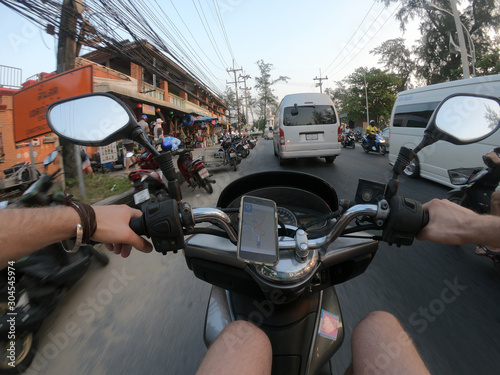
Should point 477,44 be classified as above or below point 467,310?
above

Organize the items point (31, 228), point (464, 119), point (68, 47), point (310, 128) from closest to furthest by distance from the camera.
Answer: point (31, 228), point (464, 119), point (68, 47), point (310, 128)

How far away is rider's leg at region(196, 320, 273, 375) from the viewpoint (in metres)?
0.75

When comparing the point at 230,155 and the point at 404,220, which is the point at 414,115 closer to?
the point at 230,155

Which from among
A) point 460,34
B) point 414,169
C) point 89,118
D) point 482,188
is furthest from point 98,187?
point 460,34

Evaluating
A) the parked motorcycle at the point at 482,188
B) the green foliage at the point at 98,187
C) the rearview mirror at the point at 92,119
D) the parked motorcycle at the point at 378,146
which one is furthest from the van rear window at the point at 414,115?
the green foliage at the point at 98,187

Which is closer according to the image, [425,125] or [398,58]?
[425,125]

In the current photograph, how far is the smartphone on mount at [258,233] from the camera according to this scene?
714mm

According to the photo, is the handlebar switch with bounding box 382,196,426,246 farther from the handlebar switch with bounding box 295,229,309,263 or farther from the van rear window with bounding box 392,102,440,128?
the van rear window with bounding box 392,102,440,128

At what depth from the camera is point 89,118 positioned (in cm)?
108

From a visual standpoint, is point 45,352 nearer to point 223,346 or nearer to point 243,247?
point 223,346

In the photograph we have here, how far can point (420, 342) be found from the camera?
171 cm

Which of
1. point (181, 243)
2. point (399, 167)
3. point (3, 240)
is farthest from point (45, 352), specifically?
point (399, 167)

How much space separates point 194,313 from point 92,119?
1.64 meters

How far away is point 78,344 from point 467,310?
2858mm
